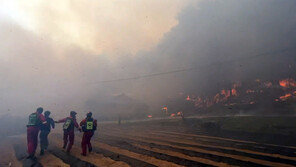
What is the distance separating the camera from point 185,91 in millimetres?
39844

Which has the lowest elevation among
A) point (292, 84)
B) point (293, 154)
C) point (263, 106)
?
point (293, 154)

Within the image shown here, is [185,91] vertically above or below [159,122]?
above

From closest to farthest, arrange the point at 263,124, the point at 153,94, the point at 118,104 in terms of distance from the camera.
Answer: the point at 263,124 < the point at 118,104 < the point at 153,94

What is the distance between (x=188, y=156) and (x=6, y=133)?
26.9m

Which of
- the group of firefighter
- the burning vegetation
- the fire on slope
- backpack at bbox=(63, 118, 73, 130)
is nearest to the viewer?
the group of firefighter

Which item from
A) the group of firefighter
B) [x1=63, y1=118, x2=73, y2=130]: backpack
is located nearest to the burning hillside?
the group of firefighter

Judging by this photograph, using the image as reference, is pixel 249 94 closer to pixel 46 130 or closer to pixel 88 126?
pixel 88 126

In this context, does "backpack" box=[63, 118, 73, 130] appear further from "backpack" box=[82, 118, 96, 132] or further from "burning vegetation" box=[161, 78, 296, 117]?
"burning vegetation" box=[161, 78, 296, 117]

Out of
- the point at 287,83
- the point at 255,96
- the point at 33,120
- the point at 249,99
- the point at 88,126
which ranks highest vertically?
the point at 287,83

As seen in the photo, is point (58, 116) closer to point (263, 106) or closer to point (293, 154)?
point (263, 106)

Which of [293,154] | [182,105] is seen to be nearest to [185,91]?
[182,105]

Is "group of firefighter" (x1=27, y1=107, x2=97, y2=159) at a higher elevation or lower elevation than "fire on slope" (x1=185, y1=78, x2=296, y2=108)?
lower

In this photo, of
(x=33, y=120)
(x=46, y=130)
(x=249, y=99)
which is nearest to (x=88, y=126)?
(x=33, y=120)

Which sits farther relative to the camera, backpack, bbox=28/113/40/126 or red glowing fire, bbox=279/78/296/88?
red glowing fire, bbox=279/78/296/88
